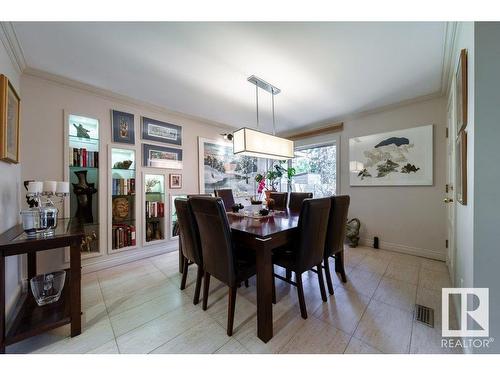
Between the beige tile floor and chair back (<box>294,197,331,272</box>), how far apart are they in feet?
1.54

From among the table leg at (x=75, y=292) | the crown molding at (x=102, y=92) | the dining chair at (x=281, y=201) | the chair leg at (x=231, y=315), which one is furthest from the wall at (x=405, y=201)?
the table leg at (x=75, y=292)

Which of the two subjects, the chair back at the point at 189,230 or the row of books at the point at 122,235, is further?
the row of books at the point at 122,235

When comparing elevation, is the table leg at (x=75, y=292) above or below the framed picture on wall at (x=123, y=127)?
below

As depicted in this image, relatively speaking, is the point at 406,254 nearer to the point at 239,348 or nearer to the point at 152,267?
the point at 239,348

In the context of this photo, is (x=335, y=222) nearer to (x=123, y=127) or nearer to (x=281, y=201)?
(x=281, y=201)

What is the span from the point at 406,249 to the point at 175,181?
3.94m

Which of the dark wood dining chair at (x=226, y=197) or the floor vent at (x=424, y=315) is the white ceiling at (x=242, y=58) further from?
the floor vent at (x=424, y=315)

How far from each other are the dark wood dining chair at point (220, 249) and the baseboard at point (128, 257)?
74.0 inches

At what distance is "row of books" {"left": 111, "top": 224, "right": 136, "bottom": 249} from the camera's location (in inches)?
108

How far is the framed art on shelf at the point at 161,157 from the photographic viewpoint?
10.0 feet

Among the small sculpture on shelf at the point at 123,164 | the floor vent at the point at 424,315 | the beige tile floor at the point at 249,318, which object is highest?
the small sculpture on shelf at the point at 123,164

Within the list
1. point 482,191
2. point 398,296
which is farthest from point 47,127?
point 398,296

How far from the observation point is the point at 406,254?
2971mm

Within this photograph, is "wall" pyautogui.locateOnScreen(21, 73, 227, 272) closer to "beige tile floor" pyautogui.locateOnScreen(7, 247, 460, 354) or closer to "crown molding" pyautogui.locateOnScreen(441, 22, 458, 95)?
"beige tile floor" pyautogui.locateOnScreen(7, 247, 460, 354)
